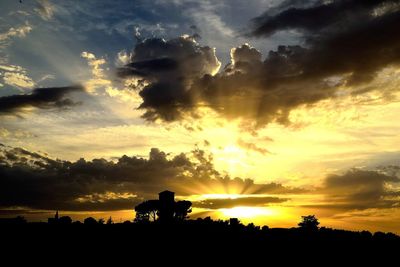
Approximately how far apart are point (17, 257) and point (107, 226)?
7.69 meters

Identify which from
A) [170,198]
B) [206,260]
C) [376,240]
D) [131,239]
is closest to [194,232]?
[206,260]

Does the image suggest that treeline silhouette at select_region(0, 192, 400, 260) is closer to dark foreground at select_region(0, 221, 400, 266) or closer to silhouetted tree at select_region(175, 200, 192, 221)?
dark foreground at select_region(0, 221, 400, 266)

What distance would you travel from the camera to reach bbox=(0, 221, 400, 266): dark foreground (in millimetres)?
30125

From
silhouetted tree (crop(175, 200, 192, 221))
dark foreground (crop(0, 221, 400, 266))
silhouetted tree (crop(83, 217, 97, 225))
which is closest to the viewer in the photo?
dark foreground (crop(0, 221, 400, 266))

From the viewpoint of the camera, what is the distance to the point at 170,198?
69125 mm

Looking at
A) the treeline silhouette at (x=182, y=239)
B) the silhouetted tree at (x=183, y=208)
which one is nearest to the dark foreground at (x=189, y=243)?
the treeline silhouette at (x=182, y=239)

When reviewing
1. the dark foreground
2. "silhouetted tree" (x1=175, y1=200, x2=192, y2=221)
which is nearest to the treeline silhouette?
the dark foreground

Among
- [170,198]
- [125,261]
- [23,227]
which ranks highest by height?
[170,198]

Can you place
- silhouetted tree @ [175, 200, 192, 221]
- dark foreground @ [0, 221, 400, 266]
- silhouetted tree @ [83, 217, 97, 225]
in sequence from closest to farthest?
dark foreground @ [0, 221, 400, 266] → silhouetted tree @ [83, 217, 97, 225] → silhouetted tree @ [175, 200, 192, 221]

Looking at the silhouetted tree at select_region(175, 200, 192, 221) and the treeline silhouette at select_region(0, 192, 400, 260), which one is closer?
the treeline silhouette at select_region(0, 192, 400, 260)

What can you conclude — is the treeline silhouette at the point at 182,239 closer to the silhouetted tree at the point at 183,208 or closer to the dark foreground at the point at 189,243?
the dark foreground at the point at 189,243

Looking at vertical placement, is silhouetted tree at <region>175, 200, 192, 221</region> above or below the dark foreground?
above

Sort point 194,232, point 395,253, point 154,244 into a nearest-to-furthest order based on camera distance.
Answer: point 154,244, point 194,232, point 395,253

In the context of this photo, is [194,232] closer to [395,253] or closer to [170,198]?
[395,253]
